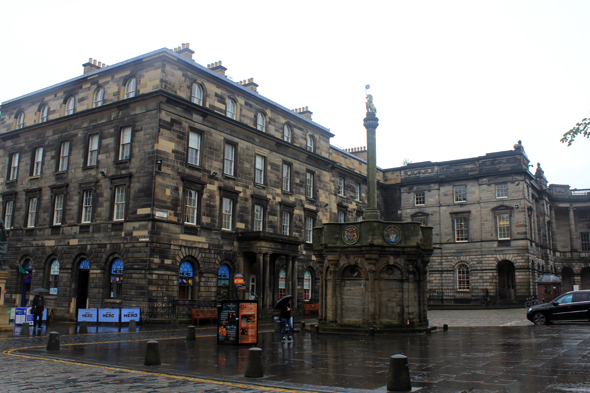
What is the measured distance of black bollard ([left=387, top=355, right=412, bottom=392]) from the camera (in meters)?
8.48

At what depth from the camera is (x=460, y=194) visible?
165ft

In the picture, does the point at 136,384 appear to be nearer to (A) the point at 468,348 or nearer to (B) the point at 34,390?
(B) the point at 34,390

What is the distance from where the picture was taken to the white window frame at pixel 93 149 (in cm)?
3056

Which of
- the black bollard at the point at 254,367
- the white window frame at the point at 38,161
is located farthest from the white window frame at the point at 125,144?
the black bollard at the point at 254,367

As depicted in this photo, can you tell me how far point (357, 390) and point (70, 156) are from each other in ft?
93.6

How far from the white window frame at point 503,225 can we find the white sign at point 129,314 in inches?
1404

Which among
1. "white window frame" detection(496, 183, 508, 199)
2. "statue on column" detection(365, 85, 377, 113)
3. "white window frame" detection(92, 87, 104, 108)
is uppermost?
"white window frame" detection(92, 87, 104, 108)

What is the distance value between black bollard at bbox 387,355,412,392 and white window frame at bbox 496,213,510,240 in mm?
42667

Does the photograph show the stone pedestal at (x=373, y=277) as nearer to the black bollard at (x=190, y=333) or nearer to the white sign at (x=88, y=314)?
the black bollard at (x=190, y=333)

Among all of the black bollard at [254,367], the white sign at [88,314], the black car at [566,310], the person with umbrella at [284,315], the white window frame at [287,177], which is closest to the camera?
the black bollard at [254,367]

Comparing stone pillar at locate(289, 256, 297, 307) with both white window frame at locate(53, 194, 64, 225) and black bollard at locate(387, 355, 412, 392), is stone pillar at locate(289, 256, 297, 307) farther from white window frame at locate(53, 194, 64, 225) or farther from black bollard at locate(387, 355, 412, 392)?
black bollard at locate(387, 355, 412, 392)

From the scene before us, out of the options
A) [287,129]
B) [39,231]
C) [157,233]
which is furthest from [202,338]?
[287,129]

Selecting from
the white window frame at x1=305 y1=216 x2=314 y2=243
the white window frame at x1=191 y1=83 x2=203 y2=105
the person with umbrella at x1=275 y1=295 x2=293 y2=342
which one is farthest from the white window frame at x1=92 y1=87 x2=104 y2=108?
the person with umbrella at x1=275 y1=295 x2=293 y2=342

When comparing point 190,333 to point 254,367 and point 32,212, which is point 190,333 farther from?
point 32,212
